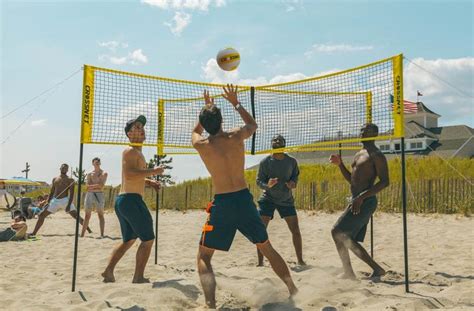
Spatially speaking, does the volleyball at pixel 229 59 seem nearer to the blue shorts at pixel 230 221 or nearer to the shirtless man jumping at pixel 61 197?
the blue shorts at pixel 230 221

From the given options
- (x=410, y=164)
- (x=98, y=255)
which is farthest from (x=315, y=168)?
(x=98, y=255)

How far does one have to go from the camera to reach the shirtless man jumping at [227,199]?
4.11m

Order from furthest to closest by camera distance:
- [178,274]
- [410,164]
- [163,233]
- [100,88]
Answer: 1. [410,164]
2. [163,233]
3. [178,274]
4. [100,88]

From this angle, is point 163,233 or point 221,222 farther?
point 163,233

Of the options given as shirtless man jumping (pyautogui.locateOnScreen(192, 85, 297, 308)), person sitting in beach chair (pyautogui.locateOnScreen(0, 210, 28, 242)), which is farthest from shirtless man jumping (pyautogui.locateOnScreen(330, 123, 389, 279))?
person sitting in beach chair (pyautogui.locateOnScreen(0, 210, 28, 242))

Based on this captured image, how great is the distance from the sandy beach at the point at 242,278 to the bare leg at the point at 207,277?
0.62ft

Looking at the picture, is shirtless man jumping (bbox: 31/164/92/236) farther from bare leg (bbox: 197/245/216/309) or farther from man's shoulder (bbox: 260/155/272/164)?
bare leg (bbox: 197/245/216/309)

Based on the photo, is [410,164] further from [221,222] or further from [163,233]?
[221,222]

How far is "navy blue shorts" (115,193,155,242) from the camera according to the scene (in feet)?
16.5

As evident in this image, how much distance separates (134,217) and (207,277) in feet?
4.54

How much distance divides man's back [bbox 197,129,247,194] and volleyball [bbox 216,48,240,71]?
174 cm

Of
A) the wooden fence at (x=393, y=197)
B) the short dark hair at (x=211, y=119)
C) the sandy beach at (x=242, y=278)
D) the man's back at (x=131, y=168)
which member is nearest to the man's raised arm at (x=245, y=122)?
the short dark hair at (x=211, y=119)

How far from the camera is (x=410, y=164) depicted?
782 inches

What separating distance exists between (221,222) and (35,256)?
4.85 metres
